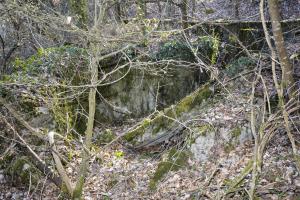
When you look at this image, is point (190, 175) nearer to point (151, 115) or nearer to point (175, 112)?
point (151, 115)

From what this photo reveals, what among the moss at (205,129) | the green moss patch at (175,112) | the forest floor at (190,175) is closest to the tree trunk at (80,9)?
the green moss patch at (175,112)

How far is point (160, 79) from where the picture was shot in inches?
371

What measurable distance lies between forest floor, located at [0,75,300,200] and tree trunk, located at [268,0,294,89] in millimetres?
949

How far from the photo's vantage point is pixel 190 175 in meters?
6.16

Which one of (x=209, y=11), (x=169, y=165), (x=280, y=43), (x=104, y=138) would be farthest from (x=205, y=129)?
(x=209, y=11)

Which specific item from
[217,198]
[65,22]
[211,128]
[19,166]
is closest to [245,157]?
[211,128]

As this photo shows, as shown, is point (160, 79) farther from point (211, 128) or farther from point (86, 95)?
point (211, 128)

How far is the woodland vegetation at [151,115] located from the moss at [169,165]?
0.03 meters

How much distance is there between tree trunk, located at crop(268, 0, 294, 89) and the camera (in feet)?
19.1

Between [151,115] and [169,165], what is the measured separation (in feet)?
3.84

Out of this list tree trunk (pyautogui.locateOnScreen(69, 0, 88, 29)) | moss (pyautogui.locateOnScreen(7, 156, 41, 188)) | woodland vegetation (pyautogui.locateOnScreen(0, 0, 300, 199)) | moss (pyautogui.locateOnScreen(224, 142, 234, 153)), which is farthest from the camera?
tree trunk (pyautogui.locateOnScreen(69, 0, 88, 29))

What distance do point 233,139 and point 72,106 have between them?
388 centimetres

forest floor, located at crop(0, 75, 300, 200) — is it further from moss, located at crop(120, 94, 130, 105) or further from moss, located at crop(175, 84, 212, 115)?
moss, located at crop(120, 94, 130, 105)

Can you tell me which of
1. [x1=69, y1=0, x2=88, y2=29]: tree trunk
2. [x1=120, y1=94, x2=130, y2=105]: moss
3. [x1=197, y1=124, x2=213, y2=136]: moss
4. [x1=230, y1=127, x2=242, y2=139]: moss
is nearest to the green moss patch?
[x1=197, y1=124, x2=213, y2=136]: moss
